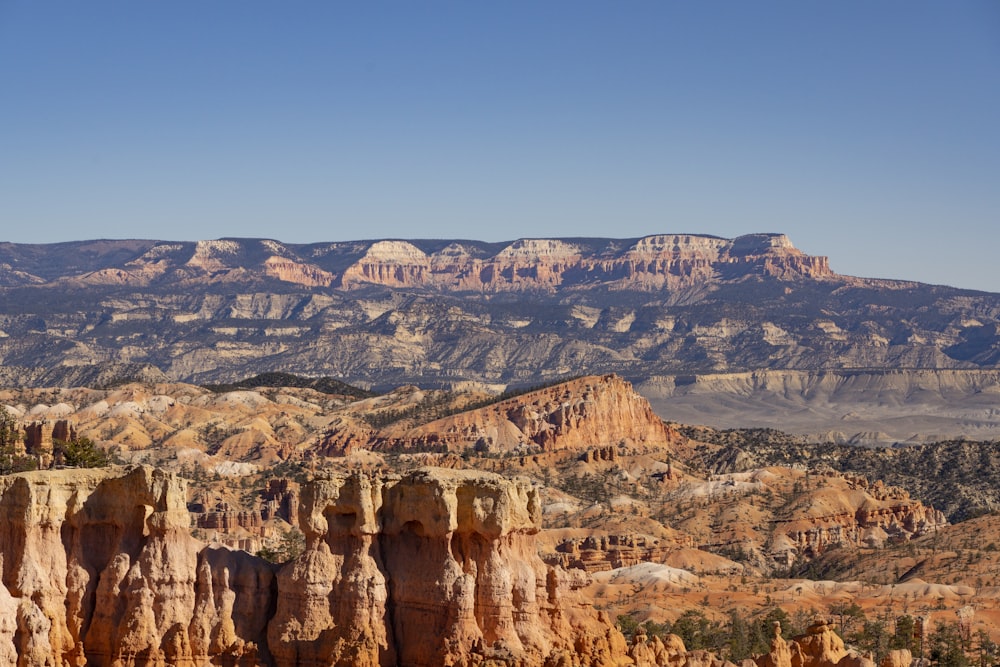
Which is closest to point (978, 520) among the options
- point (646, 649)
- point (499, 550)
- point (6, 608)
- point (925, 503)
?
point (925, 503)

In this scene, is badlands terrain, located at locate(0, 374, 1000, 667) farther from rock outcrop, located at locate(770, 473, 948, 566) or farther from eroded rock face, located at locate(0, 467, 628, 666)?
rock outcrop, located at locate(770, 473, 948, 566)

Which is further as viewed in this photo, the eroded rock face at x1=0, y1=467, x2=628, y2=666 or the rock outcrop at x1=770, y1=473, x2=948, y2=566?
the rock outcrop at x1=770, y1=473, x2=948, y2=566

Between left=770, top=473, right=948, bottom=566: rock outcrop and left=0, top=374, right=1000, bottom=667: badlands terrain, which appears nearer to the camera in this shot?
left=0, top=374, right=1000, bottom=667: badlands terrain

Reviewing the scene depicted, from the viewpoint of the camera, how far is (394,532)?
58500 millimetres

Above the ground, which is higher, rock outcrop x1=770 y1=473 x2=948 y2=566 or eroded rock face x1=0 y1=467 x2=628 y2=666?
eroded rock face x1=0 y1=467 x2=628 y2=666

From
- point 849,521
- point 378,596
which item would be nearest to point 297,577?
point 378,596

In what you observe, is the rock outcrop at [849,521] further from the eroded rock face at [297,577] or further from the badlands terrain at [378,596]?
the eroded rock face at [297,577]

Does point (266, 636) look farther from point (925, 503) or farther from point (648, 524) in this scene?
point (925, 503)

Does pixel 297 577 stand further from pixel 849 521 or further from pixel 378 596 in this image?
pixel 849 521

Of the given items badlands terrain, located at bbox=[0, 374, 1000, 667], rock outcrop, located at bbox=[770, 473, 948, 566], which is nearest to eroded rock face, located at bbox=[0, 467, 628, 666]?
badlands terrain, located at bbox=[0, 374, 1000, 667]

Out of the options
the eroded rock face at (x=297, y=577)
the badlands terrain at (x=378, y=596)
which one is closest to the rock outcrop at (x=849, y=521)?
the badlands terrain at (x=378, y=596)

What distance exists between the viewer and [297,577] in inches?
2267

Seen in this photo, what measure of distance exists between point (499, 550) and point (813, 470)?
452 feet

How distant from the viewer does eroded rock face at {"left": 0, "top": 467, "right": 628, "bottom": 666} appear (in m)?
56.0
